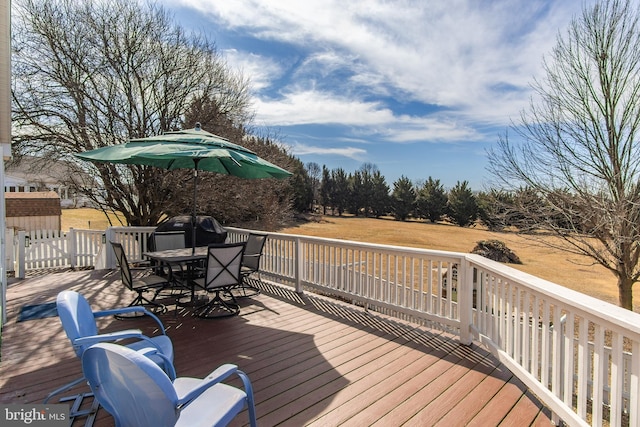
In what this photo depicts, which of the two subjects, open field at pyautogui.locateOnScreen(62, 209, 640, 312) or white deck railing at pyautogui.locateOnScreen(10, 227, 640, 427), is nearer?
white deck railing at pyautogui.locateOnScreen(10, 227, 640, 427)

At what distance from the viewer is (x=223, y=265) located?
4.17 m

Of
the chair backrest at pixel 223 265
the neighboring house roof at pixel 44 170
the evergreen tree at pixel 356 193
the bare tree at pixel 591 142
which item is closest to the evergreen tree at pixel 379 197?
the evergreen tree at pixel 356 193

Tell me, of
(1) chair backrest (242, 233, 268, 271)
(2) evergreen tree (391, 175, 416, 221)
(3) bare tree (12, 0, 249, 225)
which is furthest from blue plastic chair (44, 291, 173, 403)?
(2) evergreen tree (391, 175, 416, 221)

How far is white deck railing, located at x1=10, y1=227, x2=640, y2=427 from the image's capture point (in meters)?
1.74

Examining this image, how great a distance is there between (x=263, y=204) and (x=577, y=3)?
37.4 ft

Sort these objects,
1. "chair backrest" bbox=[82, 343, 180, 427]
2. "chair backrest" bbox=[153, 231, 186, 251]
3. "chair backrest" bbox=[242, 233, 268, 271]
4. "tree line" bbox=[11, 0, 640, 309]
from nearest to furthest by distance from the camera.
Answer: "chair backrest" bbox=[82, 343, 180, 427] → "chair backrest" bbox=[242, 233, 268, 271] → "chair backrest" bbox=[153, 231, 186, 251] → "tree line" bbox=[11, 0, 640, 309]

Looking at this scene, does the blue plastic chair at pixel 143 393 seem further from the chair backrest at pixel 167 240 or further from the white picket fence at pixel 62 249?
the white picket fence at pixel 62 249

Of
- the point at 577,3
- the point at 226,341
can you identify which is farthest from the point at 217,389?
the point at 577,3

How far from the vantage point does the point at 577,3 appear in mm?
7289

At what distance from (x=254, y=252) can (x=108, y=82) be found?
7.78 meters

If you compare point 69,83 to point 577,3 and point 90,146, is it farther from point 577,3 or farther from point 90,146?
point 577,3

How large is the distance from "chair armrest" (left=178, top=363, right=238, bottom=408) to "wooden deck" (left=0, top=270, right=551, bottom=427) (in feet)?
2.69

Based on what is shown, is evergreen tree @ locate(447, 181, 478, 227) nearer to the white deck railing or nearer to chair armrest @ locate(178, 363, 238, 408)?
the white deck railing

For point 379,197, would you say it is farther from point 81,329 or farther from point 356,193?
point 81,329
